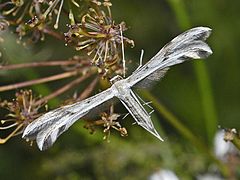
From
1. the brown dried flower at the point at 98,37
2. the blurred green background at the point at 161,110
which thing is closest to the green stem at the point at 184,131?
the blurred green background at the point at 161,110

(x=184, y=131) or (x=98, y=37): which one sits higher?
(x=98, y=37)

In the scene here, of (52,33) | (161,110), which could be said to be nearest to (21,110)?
(52,33)

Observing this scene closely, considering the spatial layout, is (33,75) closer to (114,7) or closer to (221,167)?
(221,167)

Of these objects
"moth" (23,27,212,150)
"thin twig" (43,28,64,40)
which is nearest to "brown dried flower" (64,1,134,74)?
"moth" (23,27,212,150)

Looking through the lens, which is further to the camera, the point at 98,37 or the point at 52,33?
the point at 52,33

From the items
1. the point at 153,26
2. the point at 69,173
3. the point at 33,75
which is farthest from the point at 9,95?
the point at 153,26

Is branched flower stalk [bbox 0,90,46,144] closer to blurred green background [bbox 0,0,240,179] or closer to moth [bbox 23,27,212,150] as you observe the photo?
moth [bbox 23,27,212,150]

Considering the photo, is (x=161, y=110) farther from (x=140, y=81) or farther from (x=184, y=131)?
(x=140, y=81)

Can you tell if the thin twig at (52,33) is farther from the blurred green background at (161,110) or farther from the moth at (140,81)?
the moth at (140,81)
